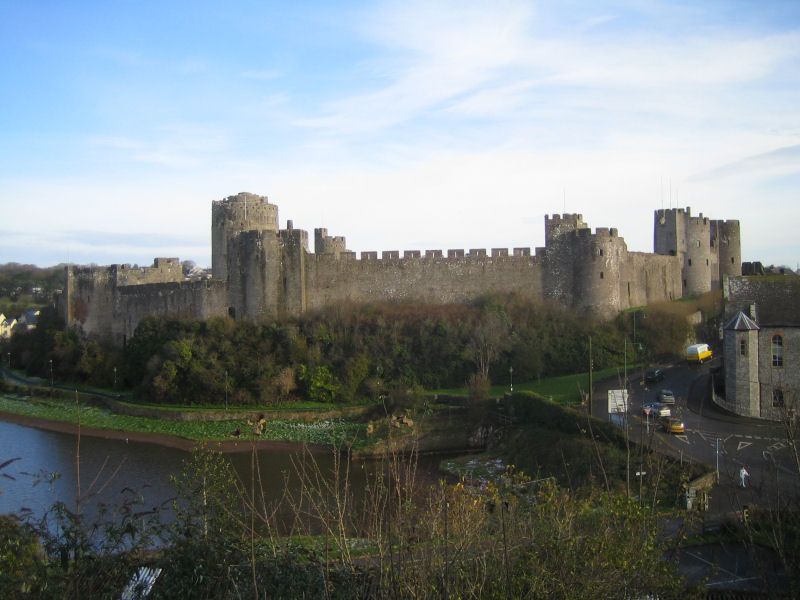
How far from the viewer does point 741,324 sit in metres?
20.0

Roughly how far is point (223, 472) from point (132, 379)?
2128 centimetres

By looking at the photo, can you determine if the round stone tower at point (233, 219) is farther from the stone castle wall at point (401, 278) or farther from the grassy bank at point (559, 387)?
the grassy bank at point (559, 387)

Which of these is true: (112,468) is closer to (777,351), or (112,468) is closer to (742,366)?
(742,366)

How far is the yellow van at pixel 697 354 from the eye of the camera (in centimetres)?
2517

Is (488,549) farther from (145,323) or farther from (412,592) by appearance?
(145,323)

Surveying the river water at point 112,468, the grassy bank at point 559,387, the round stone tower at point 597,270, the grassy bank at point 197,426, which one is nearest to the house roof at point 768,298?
the grassy bank at point 559,387

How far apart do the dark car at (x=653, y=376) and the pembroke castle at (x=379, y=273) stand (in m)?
3.72

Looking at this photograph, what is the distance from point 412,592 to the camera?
5.98m

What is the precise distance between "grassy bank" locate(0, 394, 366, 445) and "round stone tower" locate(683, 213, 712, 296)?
16.5 meters

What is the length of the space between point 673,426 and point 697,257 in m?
17.8

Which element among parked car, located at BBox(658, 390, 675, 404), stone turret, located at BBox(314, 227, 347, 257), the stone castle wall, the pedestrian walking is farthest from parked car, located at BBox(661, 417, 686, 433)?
stone turret, located at BBox(314, 227, 347, 257)

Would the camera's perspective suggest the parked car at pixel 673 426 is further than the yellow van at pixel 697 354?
No

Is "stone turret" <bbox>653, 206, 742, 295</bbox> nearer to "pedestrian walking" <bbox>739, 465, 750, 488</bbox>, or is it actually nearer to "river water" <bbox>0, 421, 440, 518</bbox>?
"river water" <bbox>0, 421, 440, 518</bbox>

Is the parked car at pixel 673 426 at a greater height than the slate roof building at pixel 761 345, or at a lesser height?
lesser
